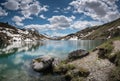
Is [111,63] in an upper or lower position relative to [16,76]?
upper

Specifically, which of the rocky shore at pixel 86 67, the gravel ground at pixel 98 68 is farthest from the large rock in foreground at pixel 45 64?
the gravel ground at pixel 98 68

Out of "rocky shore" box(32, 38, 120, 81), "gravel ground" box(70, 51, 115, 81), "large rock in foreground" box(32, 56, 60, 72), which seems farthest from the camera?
"large rock in foreground" box(32, 56, 60, 72)

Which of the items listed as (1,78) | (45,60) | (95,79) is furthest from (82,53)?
(1,78)

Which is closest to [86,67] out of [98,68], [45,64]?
[98,68]

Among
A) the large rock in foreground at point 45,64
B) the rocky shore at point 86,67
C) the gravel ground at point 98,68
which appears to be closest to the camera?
the gravel ground at point 98,68

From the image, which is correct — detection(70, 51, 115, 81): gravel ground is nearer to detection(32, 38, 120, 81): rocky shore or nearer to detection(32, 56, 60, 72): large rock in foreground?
detection(32, 38, 120, 81): rocky shore

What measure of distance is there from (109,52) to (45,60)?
568 inches

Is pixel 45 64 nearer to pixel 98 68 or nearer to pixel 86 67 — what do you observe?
pixel 86 67

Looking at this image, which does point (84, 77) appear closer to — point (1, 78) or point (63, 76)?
point (63, 76)

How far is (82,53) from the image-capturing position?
140 feet

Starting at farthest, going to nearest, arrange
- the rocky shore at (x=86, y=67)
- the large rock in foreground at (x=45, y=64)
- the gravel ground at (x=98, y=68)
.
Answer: the large rock in foreground at (x=45, y=64)
the rocky shore at (x=86, y=67)
the gravel ground at (x=98, y=68)

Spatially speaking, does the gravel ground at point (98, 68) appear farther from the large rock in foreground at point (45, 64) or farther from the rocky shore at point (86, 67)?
the large rock in foreground at point (45, 64)

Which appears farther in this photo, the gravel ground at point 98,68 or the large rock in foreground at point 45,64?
the large rock in foreground at point 45,64

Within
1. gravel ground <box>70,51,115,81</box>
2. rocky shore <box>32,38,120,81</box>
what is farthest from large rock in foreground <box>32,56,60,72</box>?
gravel ground <box>70,51,115,81</box>
